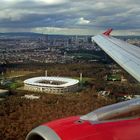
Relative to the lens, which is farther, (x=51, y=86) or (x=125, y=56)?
(x=51, y=86)

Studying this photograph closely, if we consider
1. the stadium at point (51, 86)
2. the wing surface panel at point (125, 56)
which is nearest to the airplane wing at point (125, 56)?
the wing surface panel at point (125, 56)

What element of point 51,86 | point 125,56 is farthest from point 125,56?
point 51,86

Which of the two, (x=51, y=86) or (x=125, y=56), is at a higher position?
(x=125, y=56)

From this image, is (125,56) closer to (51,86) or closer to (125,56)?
(125,56)

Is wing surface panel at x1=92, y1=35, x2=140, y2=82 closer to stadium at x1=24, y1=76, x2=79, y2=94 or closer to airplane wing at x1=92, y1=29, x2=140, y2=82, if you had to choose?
airplane wing at x1=92, y1=29, x2=140, y2=82

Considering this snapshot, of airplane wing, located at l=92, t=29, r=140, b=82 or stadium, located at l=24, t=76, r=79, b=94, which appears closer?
airplane wing, located at l=92, t=29, r=140, b=82

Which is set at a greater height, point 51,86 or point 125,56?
point 125,56

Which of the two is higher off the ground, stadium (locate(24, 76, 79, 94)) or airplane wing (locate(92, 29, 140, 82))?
airplane wing (locate(92, 29, 140, 82))

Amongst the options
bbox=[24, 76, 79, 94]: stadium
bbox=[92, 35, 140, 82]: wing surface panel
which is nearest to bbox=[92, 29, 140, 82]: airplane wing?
bbox=[92, 35, 140, 82]: wing surface panel

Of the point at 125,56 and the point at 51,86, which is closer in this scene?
the point at 125,56

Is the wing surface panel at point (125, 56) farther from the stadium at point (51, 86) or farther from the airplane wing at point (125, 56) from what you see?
the stadium at point (51, 86)

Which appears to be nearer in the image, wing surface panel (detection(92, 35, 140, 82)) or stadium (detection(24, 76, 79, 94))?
wing surface panel (detection(92, 35, 140, 82))
